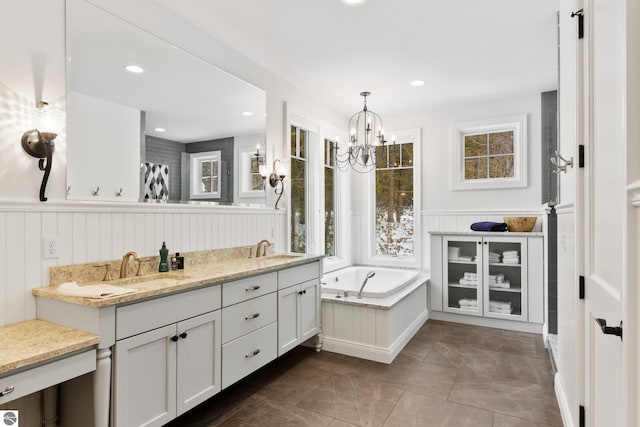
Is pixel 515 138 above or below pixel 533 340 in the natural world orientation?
above

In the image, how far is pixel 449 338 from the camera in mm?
3781

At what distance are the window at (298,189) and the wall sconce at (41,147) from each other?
2.50m

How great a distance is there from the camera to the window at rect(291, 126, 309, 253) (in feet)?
13.7

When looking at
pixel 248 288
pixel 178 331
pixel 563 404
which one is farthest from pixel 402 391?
pixel 178 331

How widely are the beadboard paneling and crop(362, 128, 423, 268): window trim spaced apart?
110 inches

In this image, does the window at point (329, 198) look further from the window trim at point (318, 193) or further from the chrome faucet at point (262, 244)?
the chrome faucet at point (262, 244)

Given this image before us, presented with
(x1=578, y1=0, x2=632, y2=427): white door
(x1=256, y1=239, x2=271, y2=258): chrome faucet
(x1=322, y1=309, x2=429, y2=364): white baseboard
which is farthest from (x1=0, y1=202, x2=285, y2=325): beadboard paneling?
(x1=578, y1=0, x2=632, y2=427): white door

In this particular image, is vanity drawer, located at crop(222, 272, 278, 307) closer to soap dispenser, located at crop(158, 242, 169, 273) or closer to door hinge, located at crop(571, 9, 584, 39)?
soap dispenser, located at crop(158, 242, 169, 273)

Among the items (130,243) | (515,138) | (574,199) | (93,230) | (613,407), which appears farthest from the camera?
(515,138)

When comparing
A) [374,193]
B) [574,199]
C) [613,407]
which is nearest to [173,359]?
[613,407]

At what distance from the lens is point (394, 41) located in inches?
122

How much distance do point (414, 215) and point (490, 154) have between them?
1250mm

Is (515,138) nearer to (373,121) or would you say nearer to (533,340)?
(373,121)

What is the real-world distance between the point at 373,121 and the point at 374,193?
3.43 feet
